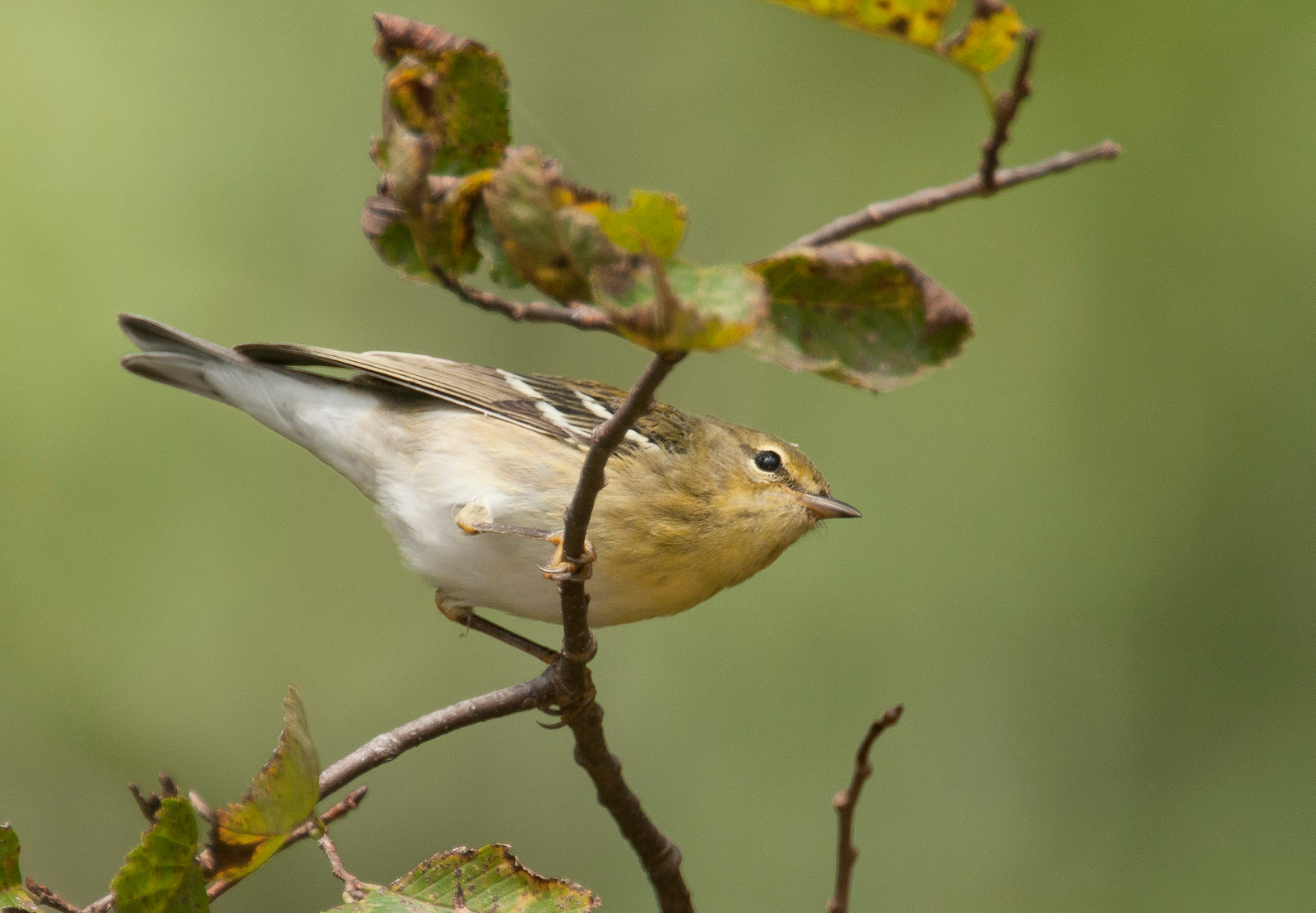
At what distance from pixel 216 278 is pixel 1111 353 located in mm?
4702

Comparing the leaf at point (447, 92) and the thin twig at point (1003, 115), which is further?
the leaf at point (447, 92)

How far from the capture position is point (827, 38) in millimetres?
6984

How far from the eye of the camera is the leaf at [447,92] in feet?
4.41

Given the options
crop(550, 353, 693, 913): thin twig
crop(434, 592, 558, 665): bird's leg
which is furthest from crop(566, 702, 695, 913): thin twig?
crop(434, 592, 558, 665): bird's leg

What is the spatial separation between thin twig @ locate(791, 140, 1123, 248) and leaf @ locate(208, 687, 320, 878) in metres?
0.93

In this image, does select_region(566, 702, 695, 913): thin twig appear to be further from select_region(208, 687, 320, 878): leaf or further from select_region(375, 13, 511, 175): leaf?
select_region(375, 13, 511, 175): leaf

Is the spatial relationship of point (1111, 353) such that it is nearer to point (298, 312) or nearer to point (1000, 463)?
point (1000, 463)

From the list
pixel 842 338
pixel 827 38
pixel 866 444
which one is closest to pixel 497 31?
Result: pixel 827 38

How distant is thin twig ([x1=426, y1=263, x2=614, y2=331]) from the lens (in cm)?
116

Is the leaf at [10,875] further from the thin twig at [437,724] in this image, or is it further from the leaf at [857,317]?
the leaf at [857,317]

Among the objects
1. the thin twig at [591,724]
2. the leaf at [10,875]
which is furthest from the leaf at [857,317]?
the leaf at [10,875]

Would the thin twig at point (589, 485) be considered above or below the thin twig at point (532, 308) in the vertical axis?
below

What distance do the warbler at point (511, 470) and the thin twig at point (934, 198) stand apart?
2007 millimetres

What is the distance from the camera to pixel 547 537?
2.83 meters
